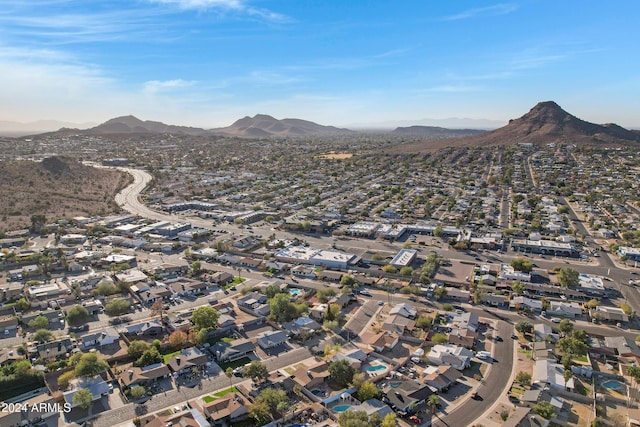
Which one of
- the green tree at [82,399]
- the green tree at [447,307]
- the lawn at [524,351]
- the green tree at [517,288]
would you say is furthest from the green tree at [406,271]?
the green tree at [82,399]

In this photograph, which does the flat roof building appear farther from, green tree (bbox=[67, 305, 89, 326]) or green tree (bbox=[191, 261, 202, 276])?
green tree (bbox=[67, 305, 89, 326])

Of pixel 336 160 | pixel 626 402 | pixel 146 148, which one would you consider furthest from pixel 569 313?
pixel 146 148

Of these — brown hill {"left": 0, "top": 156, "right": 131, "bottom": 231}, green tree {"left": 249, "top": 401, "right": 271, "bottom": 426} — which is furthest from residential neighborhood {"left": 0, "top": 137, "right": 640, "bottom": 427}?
brown hill {"left": 0, "top": 156, "right": 131, "bottom": 231}

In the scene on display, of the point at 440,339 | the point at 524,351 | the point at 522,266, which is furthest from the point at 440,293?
the point at 522,266

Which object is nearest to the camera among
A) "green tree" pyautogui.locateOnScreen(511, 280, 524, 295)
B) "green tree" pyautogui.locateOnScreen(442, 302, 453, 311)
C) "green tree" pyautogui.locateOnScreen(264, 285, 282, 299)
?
"green tree" pyautogui.locateOnScreen(442, 302, 453, 311)

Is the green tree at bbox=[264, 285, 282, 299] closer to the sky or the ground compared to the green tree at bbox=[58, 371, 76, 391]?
closer to the sky

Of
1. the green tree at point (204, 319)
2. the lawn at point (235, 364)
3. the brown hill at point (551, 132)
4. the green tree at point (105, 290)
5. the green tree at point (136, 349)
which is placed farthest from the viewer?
the brown hill at point (551, 132)

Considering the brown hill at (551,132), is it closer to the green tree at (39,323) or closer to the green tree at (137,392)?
the green tree at (39,323)

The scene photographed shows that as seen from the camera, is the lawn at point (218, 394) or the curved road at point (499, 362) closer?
the curved road at point (499, 362)
